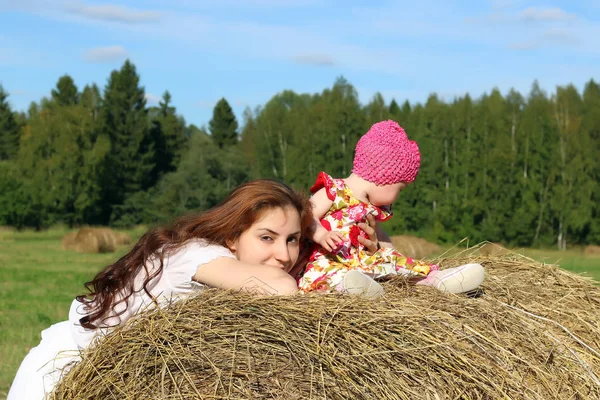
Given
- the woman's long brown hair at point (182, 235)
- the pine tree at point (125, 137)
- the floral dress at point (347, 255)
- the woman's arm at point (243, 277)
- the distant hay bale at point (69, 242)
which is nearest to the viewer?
the woman's arm at point (243, 277)

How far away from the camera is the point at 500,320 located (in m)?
3.90

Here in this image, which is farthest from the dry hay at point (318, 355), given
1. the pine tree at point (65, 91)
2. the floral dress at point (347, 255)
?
the pine tree at point (65, 91)

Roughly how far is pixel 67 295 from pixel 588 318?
11016 millimetres

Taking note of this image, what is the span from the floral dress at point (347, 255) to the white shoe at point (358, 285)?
395 mm

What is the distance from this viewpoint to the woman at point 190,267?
3604mm

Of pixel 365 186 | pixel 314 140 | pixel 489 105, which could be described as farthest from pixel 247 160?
pixel 365 186

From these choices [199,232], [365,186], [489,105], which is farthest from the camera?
[489,105]

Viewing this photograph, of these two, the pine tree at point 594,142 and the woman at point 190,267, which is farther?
the pine tree at point 594,142

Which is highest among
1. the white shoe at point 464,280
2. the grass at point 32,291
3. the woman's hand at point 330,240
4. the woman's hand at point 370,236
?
the woman's hand at point 330,240

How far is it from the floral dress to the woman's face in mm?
487

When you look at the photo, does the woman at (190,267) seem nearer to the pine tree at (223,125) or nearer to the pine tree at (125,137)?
the pine tree at (125,137)

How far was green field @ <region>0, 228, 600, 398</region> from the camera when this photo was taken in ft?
28.2

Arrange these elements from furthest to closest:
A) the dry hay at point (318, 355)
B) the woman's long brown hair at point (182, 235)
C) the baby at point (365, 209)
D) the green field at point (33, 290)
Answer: the green field at point (33, 290)
the baby at point (365, 209)
the woman's long brown hair at point (182, 235)
the dry hay at point (318, 355)

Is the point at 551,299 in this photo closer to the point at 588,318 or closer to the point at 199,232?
the point at 588,318
